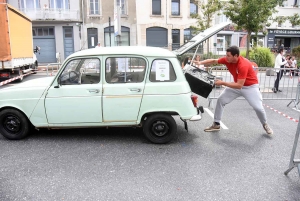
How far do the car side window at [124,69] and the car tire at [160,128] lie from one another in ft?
2.47

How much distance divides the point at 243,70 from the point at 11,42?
1091 cm

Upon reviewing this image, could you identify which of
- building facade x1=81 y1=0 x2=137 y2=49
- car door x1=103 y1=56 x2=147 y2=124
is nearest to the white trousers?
car door x1=103 y1=56 x2=147 y2=124

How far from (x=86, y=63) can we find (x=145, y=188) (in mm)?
2538

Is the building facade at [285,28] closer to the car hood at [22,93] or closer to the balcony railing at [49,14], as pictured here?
the balcony railing at [49,14]

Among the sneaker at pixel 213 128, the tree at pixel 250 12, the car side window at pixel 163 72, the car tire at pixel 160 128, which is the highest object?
the tree at pixel 250 12

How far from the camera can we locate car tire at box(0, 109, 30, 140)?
17.0ft

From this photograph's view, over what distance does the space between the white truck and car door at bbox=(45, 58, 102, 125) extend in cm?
686

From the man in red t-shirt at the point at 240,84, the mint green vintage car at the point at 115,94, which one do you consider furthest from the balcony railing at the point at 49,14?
the man in red t-shirt at the point at 240,84

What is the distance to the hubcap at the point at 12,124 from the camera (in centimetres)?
522

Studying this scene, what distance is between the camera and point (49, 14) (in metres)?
27.9

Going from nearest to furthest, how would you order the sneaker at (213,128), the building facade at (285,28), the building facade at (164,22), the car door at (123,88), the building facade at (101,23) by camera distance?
the car door at (123,88)
the sneaker at (213,128)
the building facade at (101,23)
the building facade at (164,22)
the building facade at (285,28)

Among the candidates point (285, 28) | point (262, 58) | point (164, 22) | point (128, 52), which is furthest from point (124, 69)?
point (285, 28)

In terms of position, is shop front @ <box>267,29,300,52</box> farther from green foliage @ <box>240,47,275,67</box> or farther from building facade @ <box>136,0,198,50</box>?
green foliage @ <box>240,47,275,67</box>

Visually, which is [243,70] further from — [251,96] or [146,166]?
[146,166]
